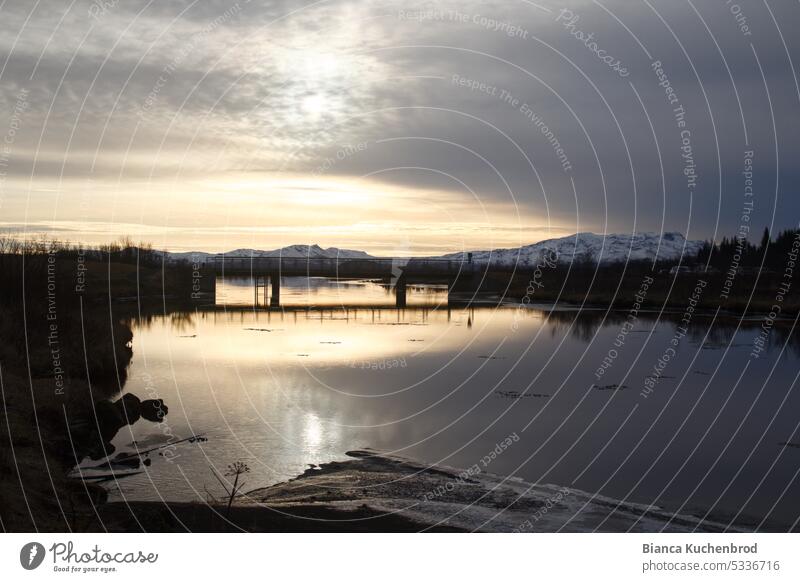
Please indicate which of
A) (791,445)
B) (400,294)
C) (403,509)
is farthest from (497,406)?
(400,294)

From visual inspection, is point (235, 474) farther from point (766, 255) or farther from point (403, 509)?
point (766, 255)

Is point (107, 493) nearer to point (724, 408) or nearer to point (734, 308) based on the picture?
point (724, 408)

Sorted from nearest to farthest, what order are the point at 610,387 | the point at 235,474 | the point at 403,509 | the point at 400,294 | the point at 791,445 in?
the point at 403,509 < the point at 235,474 < the point at 791,445 < the point at 610,387 < the point at 400,294

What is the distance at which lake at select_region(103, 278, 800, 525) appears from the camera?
2373cm

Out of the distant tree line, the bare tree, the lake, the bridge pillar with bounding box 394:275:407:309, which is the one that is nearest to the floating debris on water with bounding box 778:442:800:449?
the lake

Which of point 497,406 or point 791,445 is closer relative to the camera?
point 791,445

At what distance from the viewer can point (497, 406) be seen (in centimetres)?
3609

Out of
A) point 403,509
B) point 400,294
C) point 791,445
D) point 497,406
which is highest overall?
point 400,294

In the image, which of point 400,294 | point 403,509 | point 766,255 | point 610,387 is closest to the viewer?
point 403,509

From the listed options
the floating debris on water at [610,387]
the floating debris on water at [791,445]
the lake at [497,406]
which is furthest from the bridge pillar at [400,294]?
the floating debris on water at [791,445]

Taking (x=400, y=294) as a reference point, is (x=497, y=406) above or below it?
below

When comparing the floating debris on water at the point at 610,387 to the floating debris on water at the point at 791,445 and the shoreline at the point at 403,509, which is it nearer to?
the floating debris on water at the point at 791,445

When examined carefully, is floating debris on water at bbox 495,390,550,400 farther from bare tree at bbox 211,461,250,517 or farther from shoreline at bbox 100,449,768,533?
bare tree at bbox 211,461,250,517

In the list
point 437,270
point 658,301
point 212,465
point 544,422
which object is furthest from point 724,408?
point 437,270
